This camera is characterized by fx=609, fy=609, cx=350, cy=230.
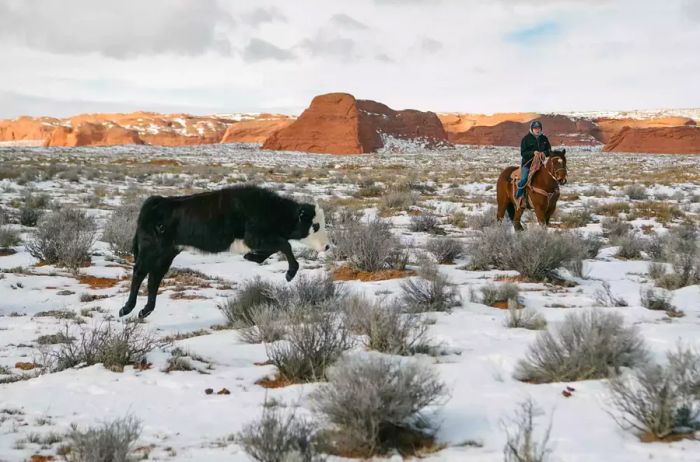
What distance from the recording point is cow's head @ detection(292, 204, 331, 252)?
6.80m

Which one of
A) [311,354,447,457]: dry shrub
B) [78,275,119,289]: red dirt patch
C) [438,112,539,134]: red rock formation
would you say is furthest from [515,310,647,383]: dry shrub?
[438,112,539,134]: red rock formation

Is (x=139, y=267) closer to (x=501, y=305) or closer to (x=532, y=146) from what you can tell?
(x=501, y=305)

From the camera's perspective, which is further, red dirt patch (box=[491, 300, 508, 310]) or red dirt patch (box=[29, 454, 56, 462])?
red dirt patch (box=[491, 300, 508, 310])

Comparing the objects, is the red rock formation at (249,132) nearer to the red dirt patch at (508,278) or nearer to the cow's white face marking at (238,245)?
the red dirt patch at (508,278)

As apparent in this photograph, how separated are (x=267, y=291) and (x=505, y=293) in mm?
2685

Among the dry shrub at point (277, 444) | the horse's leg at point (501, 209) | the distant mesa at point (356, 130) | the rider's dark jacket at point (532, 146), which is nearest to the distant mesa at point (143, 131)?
the distant mesa at point (356, 130)

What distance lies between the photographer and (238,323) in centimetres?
600

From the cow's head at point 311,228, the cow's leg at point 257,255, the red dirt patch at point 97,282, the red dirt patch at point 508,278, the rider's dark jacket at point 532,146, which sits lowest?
the red dirt patch at point 97,282

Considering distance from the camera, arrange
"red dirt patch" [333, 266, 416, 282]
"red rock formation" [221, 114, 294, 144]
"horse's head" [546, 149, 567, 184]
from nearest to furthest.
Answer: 1. "red dirt patch" [333, 266, 416, 282]
2. "horse's head" [546, 149, 567, 184]
3. "red rock formation" [221, 114, 294, 144]

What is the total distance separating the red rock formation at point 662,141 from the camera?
8694 centimetres

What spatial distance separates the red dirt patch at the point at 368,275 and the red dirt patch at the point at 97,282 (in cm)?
312

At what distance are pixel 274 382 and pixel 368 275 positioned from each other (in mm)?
4417

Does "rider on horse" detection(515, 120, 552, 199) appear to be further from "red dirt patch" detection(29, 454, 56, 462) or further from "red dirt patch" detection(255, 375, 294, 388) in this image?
"red dirt patch" detection(29, 454, 56, 462)

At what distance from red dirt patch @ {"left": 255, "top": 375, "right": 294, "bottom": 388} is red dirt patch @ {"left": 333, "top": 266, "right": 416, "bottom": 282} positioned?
4.12m
